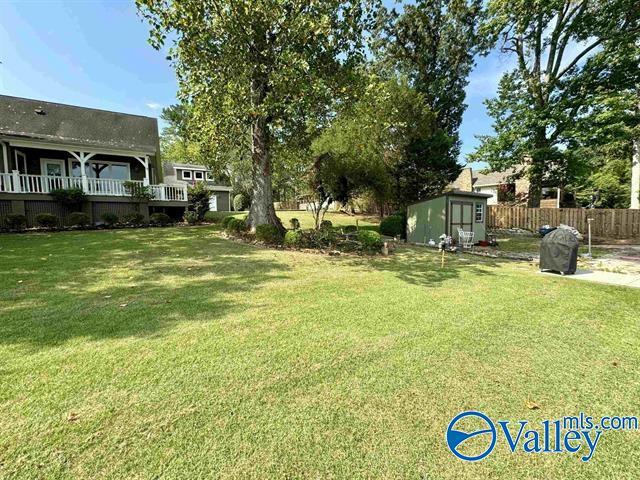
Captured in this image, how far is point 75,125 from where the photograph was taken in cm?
1652

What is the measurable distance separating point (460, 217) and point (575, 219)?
387 inches

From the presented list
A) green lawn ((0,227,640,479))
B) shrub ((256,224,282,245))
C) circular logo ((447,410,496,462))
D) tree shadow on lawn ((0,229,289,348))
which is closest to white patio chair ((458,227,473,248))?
green lawn ((0,227,640,479))

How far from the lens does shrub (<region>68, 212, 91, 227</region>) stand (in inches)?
518

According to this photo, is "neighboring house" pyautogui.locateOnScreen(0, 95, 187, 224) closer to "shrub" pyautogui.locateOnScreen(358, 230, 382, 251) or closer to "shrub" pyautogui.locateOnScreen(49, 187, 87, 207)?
"shrub" pyautogui.locateOnScreen(49, 187, 87, 207)

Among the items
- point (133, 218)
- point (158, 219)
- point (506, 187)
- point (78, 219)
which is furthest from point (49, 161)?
point (506, 187)

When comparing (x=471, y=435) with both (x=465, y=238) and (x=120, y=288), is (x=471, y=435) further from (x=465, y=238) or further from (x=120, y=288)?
(x=465, y=238)

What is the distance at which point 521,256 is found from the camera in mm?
10859

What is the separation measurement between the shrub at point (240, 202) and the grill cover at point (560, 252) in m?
31.4

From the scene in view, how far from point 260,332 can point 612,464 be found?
3.32 metres

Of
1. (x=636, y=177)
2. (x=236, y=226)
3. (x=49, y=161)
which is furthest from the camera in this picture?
(x=636, y=177)

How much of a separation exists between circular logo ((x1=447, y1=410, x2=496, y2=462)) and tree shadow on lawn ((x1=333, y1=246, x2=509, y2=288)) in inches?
162

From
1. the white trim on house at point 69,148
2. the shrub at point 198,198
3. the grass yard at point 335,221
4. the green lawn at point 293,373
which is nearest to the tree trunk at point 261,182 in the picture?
the grass yard at point 335,221

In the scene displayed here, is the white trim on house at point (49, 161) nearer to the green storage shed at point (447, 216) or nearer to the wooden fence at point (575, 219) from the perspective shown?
the green storage shed at point (447, 216)

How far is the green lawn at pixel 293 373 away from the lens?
1.99 metres
